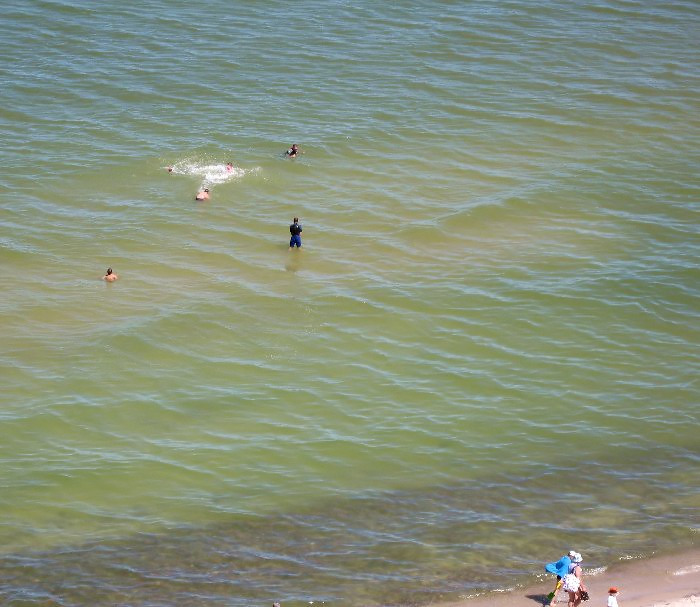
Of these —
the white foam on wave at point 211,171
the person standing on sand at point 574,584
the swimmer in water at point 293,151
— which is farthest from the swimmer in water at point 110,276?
the person standing on sand at point 574,584

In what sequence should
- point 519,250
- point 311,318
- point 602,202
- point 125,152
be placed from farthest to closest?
point 125,152 → point 602,202 → point 519,250 → point 311,318

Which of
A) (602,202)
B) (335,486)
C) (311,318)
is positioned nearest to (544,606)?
(335,486)

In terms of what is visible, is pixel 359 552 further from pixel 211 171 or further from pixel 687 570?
pixel 211 171

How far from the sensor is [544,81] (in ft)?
195

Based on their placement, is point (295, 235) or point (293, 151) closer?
point (295, 235)

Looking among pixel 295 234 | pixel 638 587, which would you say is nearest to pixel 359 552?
pixel 638 587

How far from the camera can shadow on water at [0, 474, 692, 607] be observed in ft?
86.6

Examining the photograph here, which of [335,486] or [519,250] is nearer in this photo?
[335,486]

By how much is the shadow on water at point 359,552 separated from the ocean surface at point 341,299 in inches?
4.0

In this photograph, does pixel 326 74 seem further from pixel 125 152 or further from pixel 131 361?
pixel 131 361

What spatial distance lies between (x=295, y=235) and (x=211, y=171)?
8749 mm

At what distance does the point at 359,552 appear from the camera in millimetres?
27953

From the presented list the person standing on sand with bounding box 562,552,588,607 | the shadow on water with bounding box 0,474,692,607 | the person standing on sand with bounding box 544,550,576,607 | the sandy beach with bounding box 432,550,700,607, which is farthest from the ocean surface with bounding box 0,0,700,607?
the person standing on sand with bounding box 562,552,588,607

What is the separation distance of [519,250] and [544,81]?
18940mm
